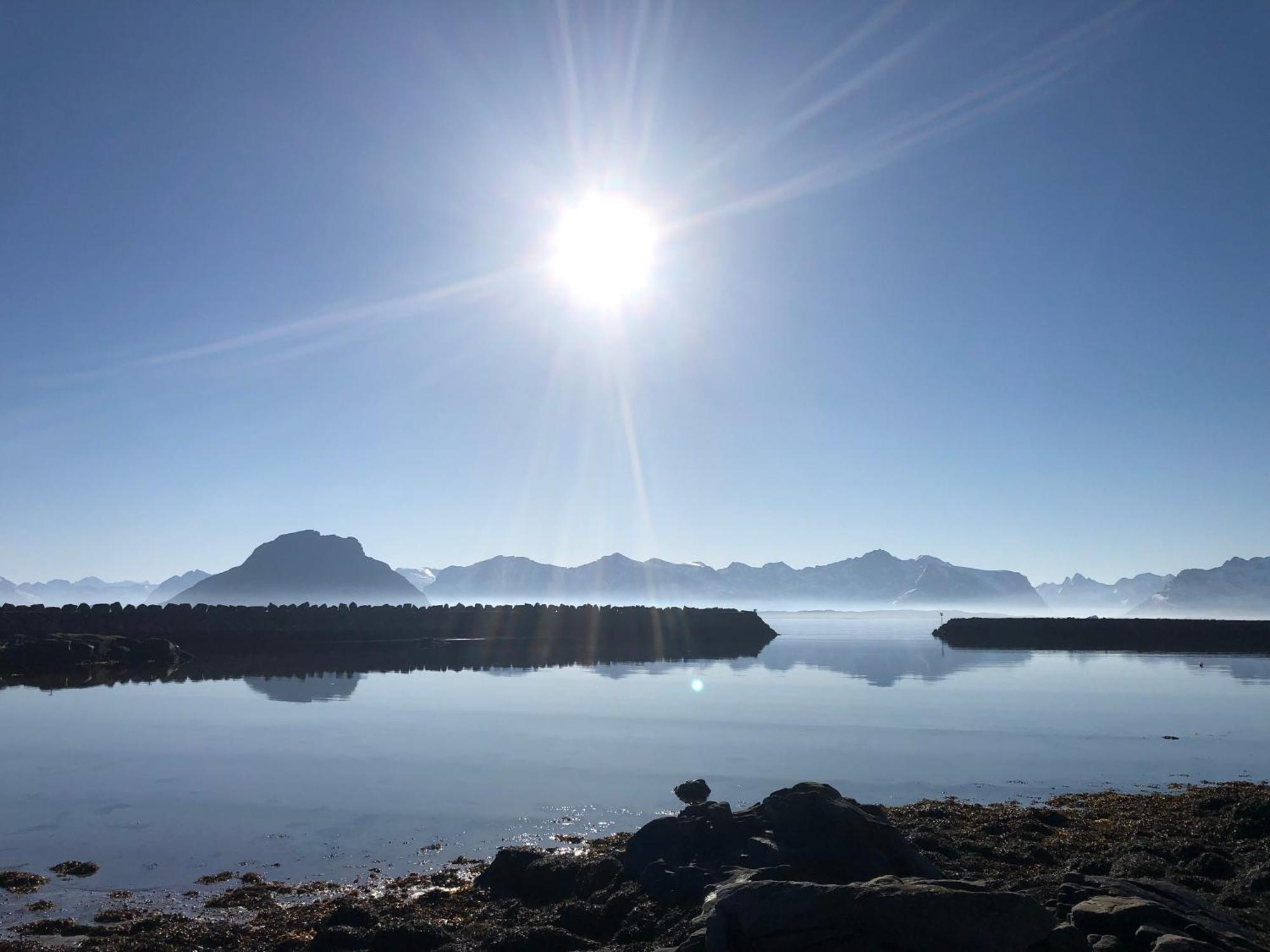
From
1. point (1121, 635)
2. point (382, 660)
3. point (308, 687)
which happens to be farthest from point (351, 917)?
point (1121, 635)

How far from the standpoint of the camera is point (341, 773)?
77.3 feet

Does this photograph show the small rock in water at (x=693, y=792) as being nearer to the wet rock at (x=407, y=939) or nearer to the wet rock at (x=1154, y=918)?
the wet rock at (x=407, y=939)

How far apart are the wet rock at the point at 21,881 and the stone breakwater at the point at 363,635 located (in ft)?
142

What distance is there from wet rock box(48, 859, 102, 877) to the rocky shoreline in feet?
6.07

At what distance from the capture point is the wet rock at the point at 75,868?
14.9m

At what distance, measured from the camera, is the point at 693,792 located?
20.3 metres

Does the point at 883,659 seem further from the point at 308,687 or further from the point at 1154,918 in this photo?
the point at 1154,918

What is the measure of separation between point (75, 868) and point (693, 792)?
43.1 feet

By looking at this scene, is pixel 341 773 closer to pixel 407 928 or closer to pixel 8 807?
pixel 8 807

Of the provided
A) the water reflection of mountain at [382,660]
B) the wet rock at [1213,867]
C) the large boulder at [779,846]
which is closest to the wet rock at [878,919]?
the large boulder at [779,846]

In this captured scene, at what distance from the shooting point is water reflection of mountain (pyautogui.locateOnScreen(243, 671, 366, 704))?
4100cm

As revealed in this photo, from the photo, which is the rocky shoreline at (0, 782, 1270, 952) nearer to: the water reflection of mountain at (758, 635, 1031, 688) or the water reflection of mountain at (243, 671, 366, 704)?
the water reflection of mountain at (243, 671, 366, 704)

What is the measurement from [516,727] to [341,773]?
9.44 metres

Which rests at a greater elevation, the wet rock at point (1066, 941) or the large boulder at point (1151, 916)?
the wet rock at point (1066, 941)
